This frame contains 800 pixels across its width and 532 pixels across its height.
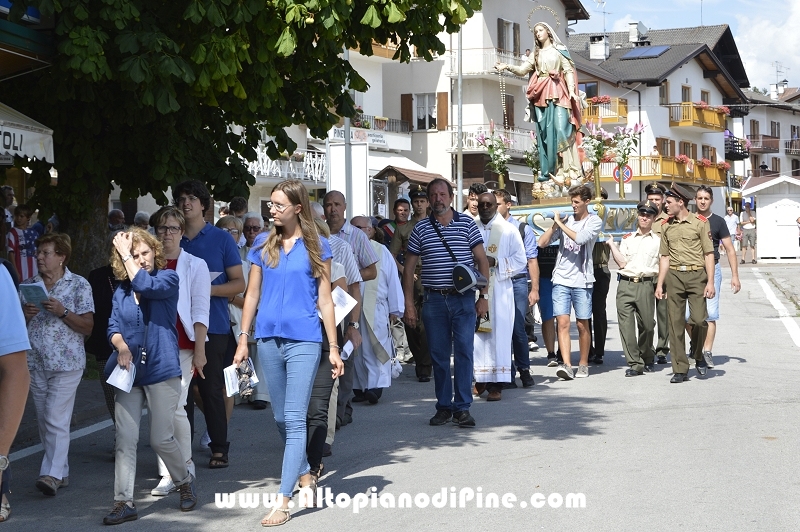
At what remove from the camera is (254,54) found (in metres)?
11.2

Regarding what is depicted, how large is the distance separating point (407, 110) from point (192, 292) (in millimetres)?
46956

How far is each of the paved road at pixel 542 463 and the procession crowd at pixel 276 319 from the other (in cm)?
21

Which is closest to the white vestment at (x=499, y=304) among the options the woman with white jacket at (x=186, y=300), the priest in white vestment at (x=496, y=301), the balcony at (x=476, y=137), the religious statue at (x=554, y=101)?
the priest in white vestment at (x=496, y=301)

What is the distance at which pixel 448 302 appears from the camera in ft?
30.9

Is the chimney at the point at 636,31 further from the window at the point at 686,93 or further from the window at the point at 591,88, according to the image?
the window at the point at 591,88

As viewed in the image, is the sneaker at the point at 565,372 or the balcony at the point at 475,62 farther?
the balcony at the point at 475,62

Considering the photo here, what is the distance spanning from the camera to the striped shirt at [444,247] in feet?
31.0

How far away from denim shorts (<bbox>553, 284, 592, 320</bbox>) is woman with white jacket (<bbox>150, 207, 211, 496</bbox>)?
570 centimetres

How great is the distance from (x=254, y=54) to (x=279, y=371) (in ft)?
17.5

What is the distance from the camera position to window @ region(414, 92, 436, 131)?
5325 centimetres

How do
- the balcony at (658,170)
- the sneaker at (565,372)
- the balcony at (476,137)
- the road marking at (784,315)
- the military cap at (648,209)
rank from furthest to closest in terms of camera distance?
the balcony at (658,170)
the balcony at (476,137)
the road marking at (784,315)
the military cap at (648,209)
the sneaker at (565,372)

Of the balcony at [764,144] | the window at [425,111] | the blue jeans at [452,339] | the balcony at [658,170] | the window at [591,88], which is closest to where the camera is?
the blue jeans at [452,339]

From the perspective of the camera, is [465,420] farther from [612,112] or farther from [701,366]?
[612,112]

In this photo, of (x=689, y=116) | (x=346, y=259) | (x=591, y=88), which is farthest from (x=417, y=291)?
(x=689, y=116)
